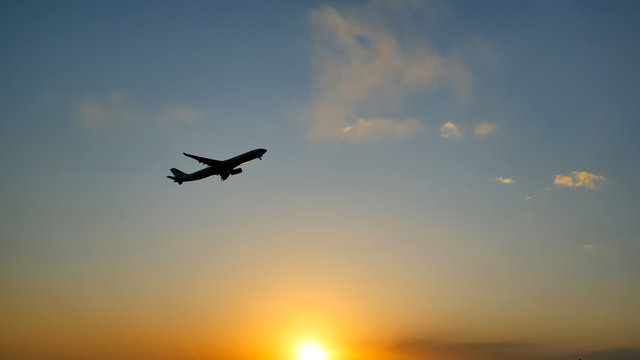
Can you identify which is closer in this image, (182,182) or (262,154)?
(262,154)

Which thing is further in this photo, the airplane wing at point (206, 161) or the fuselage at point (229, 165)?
the fuselage at point (229, 165)

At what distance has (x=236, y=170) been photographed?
174625 millimetres

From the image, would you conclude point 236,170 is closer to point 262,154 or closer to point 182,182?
point 262,154

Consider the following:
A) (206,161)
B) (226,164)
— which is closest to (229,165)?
(226,164)

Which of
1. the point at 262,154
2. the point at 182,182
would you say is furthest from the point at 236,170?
the point at 182,182

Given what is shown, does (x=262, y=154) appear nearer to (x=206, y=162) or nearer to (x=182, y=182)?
(x=206, y=162)

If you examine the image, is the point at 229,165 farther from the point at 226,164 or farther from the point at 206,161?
the point at 206,161

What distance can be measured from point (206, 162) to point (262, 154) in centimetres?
1977

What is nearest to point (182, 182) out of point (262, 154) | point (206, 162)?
point (206, 162)

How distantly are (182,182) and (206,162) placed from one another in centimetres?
2197

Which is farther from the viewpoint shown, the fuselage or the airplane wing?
the fuselage

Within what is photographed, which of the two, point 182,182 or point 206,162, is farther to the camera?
point 182,182

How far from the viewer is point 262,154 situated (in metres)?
173
